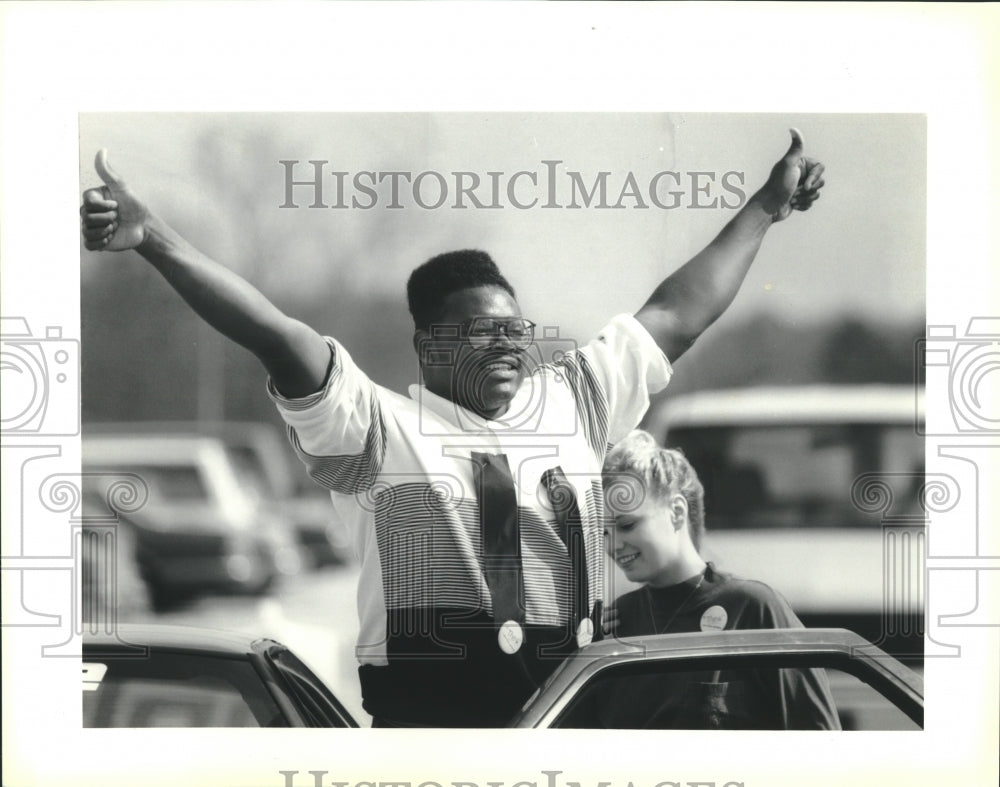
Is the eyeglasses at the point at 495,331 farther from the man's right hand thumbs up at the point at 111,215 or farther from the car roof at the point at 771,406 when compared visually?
the man's right hand thumbs up at the point at 111,215

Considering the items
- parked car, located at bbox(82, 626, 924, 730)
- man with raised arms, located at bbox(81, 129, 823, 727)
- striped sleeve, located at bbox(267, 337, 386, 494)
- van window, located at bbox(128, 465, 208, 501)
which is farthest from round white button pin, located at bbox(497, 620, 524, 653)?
van window, located at bbox(128, 465, 208, 501)

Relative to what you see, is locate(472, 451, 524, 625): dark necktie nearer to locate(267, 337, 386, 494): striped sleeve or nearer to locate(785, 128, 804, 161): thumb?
locate(267, 337, 386, 494): striped sleeve

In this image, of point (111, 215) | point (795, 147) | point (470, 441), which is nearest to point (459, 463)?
point (470, 441)

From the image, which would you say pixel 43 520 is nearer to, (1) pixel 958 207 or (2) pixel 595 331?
(2) pixel 595 331

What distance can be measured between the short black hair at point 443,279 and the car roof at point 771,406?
1.92 feet

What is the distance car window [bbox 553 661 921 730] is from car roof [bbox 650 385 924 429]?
2.23 ft

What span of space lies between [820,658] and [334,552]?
135 cm

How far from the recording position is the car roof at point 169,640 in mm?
3359

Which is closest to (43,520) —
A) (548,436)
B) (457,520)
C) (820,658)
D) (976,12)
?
(457,520)

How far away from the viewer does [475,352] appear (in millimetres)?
3473

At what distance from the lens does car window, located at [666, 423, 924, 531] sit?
11.4ft

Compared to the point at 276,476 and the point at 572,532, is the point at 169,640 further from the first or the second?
the point at 572,532

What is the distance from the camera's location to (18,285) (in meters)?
3.46

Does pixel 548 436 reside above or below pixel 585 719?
above
